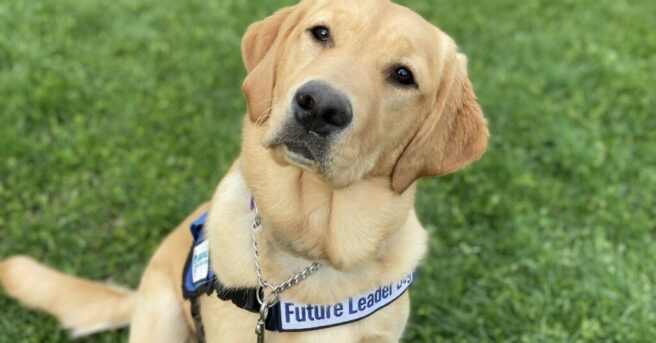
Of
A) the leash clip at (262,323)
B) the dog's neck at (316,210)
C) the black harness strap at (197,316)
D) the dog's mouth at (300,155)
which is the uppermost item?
the dog's mouth at (300,155)

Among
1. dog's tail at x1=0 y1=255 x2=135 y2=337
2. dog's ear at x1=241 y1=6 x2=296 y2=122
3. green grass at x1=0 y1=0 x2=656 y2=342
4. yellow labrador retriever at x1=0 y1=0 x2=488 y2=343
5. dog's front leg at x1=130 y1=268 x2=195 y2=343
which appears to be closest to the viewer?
yellow labrador retriever at x1=0 y1=0 x2=488 y2=343

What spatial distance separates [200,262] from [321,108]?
1047 millimetres

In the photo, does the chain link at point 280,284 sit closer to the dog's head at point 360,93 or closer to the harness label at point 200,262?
the harness label at point 200,262

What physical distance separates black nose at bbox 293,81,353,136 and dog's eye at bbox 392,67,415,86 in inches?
15.4

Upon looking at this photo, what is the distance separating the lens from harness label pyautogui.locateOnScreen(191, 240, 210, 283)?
9.37 ft

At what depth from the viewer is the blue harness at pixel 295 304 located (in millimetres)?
2668

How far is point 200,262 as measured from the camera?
2.90 m

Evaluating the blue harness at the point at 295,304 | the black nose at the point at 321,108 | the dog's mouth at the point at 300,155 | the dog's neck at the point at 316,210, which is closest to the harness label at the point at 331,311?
the blue harness at the point at 295,304

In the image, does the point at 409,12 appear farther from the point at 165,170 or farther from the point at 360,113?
the point at 165,170

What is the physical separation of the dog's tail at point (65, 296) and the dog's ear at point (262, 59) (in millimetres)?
1584

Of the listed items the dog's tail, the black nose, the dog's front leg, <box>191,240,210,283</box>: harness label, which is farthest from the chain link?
the dog's tail

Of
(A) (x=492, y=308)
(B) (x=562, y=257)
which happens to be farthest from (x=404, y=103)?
(B) (x=562, y=257)

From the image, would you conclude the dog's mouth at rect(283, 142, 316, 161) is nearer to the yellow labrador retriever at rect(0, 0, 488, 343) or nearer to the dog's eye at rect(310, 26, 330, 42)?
the yellow labrador retriever at rect(0, 0, 488, 343)

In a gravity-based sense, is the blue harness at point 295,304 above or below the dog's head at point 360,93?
below
